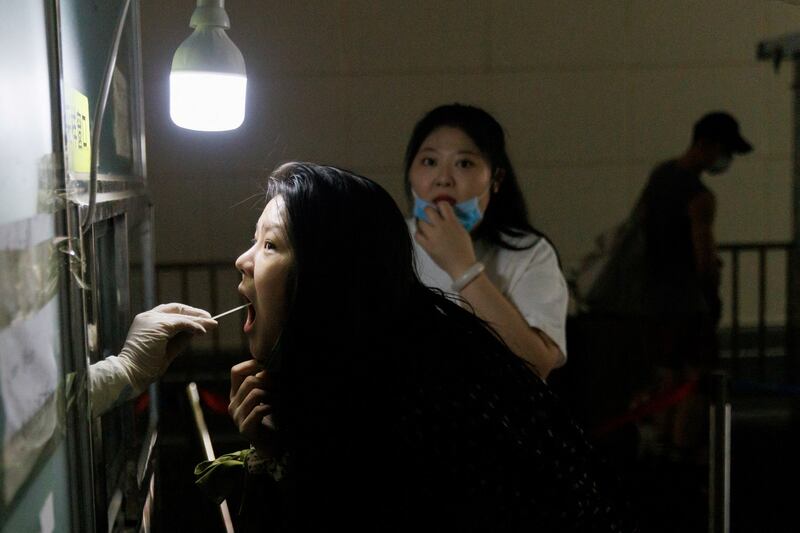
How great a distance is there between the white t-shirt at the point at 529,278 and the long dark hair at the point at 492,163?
2 cm

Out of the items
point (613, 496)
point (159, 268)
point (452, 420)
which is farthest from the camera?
point (159, 268)

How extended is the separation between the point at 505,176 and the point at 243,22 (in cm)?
132

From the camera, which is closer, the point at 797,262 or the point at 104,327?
the point at 104,327

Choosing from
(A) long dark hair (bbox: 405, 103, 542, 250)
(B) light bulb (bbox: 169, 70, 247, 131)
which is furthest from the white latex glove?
(A) long dark hair (bbox: 405, 103, 542, 250)

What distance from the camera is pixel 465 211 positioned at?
4.58ft

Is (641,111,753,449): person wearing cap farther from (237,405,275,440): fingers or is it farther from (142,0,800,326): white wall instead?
(237,405,275,440): fingers

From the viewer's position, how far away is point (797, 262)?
2842 millimetres

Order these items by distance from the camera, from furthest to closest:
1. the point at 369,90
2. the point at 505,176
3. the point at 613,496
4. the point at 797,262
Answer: the point at 797,262, the point at 369,90, the point at 505,176, the point at 613,496

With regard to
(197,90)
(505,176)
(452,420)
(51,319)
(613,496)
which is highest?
(197,90)

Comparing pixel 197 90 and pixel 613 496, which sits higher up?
pixel 197 90

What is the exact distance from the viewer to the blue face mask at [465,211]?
139 cm

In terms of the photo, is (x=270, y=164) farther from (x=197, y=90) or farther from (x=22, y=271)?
(x=22, y=271)

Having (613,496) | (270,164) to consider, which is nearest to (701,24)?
(270,164)

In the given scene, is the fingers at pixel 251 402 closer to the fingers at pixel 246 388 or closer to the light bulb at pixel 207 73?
the fingers at pixel 246 388
